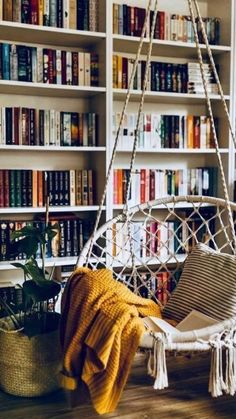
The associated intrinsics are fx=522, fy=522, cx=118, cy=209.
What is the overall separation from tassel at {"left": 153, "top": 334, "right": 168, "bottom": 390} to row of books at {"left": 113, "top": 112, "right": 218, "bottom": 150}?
1.47 m

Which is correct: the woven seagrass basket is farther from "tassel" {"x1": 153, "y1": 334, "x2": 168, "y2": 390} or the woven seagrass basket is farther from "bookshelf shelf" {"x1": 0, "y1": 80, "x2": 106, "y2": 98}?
"bookshelf shelf" {"x1": 0, "y1": 80, "x2": 106, "y2": 98}

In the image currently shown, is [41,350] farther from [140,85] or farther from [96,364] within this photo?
[140,85]

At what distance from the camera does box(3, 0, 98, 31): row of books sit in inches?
110

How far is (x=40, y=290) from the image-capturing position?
7.32ft

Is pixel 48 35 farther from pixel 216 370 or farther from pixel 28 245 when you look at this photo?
pixel 216 370

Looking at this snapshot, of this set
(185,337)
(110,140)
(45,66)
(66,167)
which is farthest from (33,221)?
(185,337)

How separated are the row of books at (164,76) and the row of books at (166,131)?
0.17m

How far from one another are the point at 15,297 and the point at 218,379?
4.57ft

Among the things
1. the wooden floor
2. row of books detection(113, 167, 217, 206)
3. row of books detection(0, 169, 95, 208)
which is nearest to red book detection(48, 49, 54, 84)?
row of books detection(0, 169, 95, 208)

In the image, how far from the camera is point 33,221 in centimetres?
304

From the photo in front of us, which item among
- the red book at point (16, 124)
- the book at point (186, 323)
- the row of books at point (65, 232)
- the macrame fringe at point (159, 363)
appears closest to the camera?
the macrame fringe at point (159, 363)

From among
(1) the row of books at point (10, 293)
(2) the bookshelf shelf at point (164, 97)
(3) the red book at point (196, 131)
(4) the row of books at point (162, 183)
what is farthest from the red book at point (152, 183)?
(1) the row of books at point (10, 293)

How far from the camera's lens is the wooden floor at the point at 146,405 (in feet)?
7.15

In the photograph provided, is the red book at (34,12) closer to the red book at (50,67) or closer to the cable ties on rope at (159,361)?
the red book at (50,67)
